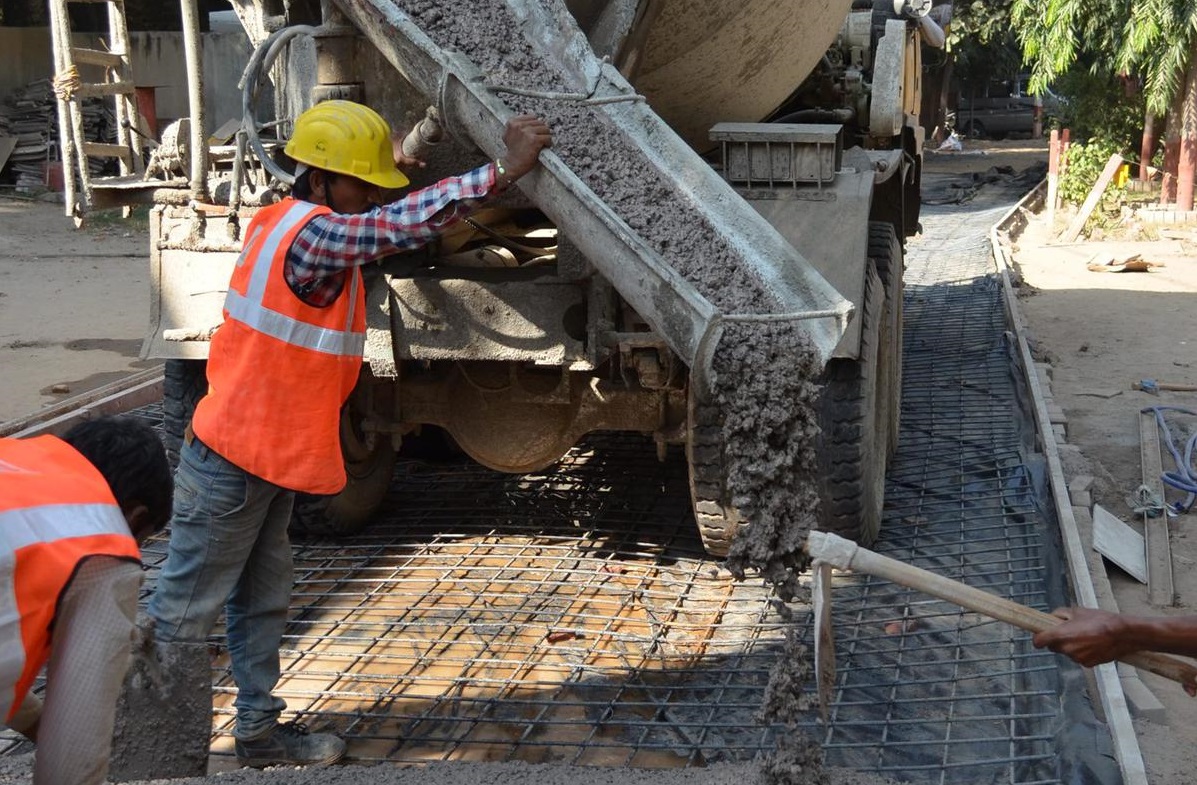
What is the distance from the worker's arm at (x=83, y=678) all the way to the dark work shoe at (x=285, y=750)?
50.3 inches

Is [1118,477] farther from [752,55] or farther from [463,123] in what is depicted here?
[463,123]

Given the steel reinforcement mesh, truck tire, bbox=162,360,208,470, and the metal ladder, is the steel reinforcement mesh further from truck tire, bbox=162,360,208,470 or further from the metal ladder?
the metal ladder

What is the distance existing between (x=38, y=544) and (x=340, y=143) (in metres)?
1.55

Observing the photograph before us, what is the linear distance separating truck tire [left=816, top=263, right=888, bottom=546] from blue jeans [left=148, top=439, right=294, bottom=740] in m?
1.72

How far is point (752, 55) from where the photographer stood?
418cm

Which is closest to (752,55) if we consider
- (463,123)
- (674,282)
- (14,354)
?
(463,123)

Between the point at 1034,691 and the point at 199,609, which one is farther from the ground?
the point at 199,609

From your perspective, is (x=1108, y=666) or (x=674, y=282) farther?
(x=1108, y=666)

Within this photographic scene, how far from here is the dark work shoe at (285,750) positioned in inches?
119

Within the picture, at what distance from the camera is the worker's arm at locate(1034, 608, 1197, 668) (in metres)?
2.36

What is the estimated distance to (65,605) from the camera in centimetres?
176

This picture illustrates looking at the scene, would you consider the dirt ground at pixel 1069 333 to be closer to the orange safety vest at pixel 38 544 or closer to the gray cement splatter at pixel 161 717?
the gray cement splatter at pixel 161 717

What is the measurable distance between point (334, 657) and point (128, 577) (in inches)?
74.5

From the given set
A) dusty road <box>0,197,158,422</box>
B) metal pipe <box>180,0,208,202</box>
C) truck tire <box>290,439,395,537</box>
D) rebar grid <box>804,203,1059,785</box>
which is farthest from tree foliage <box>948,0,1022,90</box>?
metal pipe <box>180,0,208,202</box>
